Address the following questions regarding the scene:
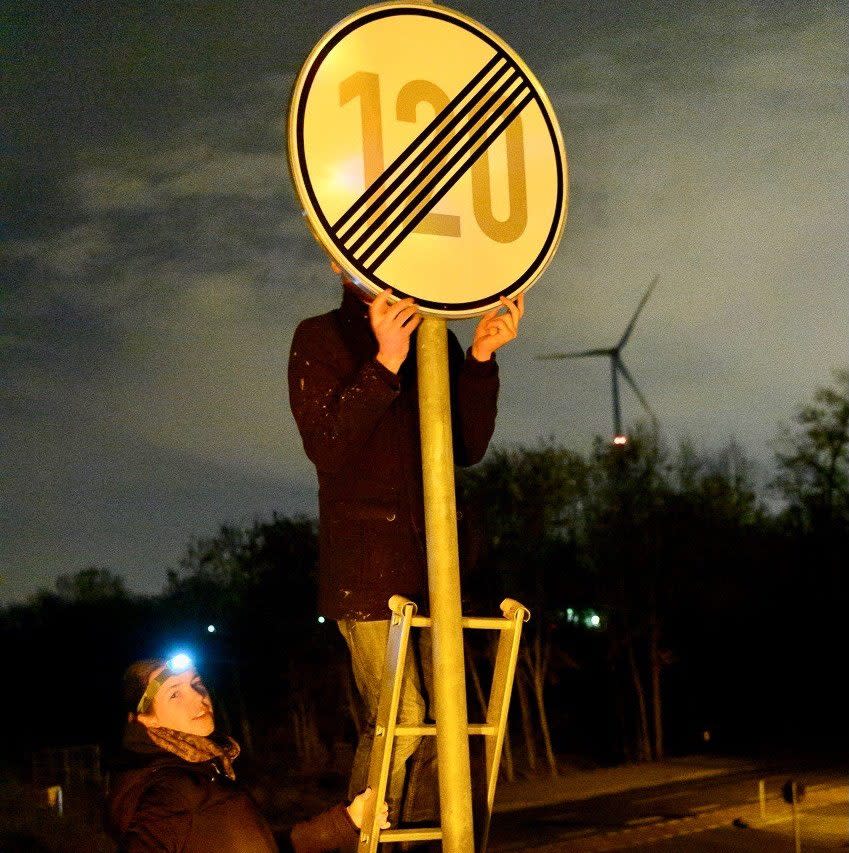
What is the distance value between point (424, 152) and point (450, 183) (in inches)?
3.4

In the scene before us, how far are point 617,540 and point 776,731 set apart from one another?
1669 centimetres

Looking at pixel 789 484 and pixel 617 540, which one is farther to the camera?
pixel 789 484

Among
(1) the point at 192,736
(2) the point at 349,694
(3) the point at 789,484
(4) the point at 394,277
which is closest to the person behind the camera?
(4) the point at 394,277

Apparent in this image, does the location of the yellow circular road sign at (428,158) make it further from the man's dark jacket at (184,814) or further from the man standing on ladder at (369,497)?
the man's dark jacket at (184,814)

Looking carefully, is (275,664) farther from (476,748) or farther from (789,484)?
(476,748)

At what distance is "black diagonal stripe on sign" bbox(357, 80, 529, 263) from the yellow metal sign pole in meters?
0.36

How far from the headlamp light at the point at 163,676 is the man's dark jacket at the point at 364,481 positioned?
0.63 m

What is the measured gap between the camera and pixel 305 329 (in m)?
3.11

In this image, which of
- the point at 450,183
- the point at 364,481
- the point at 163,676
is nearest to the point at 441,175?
the point at 450,183

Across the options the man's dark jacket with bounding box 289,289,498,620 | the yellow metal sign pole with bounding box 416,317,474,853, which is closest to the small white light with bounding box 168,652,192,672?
the man's dark jacket with bounding box 289,289,498,620

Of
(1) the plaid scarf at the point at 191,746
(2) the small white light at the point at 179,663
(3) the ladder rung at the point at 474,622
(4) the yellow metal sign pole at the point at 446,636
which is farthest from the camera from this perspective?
(2) the small white light at the point at 179,663

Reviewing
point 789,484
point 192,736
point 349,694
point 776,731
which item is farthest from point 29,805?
point 789,484

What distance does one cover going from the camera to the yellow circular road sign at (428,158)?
7.85 feet

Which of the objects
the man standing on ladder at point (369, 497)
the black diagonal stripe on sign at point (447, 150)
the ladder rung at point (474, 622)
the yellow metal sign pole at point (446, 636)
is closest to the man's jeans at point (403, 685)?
the man standing on ladder at point (369, 497)
